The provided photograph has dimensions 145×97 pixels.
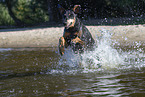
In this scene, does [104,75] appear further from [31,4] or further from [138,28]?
[31,4]

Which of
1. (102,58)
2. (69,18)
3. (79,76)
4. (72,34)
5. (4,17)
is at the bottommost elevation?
(79,76)

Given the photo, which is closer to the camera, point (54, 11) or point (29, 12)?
point (54, 11)

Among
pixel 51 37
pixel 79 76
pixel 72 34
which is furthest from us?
pixel 51 37

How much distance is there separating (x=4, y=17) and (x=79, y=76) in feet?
74.7

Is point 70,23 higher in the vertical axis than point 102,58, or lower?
higher

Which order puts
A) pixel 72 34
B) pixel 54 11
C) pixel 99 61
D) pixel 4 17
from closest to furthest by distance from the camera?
pixel 72 34 → pixel 99 61 → pixel 54 11 → pixel 4 17

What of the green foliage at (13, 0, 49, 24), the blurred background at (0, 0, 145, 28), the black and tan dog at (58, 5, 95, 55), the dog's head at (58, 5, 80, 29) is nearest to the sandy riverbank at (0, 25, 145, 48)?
the black and tan dog at (58, 5, 95, 55)

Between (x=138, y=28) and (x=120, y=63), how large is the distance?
606cm

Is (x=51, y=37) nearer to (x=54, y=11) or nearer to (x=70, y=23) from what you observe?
(x=70, y=23)

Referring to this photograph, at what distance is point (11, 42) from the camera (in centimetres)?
1327

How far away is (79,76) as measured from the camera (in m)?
5.65

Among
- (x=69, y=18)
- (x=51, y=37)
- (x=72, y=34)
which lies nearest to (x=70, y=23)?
(x=69, y=18)

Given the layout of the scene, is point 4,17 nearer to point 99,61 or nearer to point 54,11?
point 54,11

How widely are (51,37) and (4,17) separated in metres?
A: 15.4
